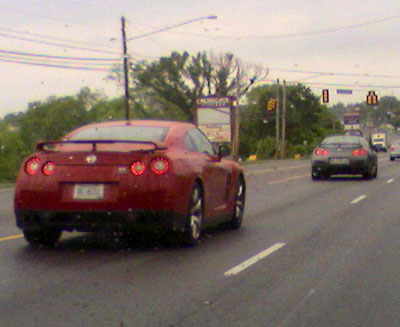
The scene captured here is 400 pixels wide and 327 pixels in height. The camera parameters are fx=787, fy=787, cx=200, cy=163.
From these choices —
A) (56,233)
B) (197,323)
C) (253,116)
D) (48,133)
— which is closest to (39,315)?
(197,323)

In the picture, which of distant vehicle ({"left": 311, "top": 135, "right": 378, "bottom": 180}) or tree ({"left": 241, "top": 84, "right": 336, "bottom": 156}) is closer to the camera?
distant vehicle ({"left": 311, "top": 135, "right": 378, "bottom": 180})

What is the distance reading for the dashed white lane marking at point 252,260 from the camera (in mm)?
7383

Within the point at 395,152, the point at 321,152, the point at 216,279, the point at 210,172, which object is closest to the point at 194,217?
the point at 210,172

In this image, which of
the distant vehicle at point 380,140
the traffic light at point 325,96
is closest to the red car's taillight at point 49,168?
the traffic light at point 325,96

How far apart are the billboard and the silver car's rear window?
106ft

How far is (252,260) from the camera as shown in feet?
26.5

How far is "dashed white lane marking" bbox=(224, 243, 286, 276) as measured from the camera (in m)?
7.38

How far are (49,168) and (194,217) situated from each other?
1.72 metres

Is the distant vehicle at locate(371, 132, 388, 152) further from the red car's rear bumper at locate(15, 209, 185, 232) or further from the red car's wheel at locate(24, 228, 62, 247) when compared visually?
the red car's rear bumper at locate(15, 209, 185, 232)

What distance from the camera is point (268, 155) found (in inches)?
3519

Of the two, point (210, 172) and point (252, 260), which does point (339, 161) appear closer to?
point (210, 172)

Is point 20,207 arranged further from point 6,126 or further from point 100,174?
point 6,126

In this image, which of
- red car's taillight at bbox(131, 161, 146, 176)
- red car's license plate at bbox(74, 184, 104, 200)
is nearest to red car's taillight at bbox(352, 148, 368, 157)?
red car's taillight at bbox(131, 161, 146, 176)

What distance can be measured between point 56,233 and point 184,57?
76166mm
